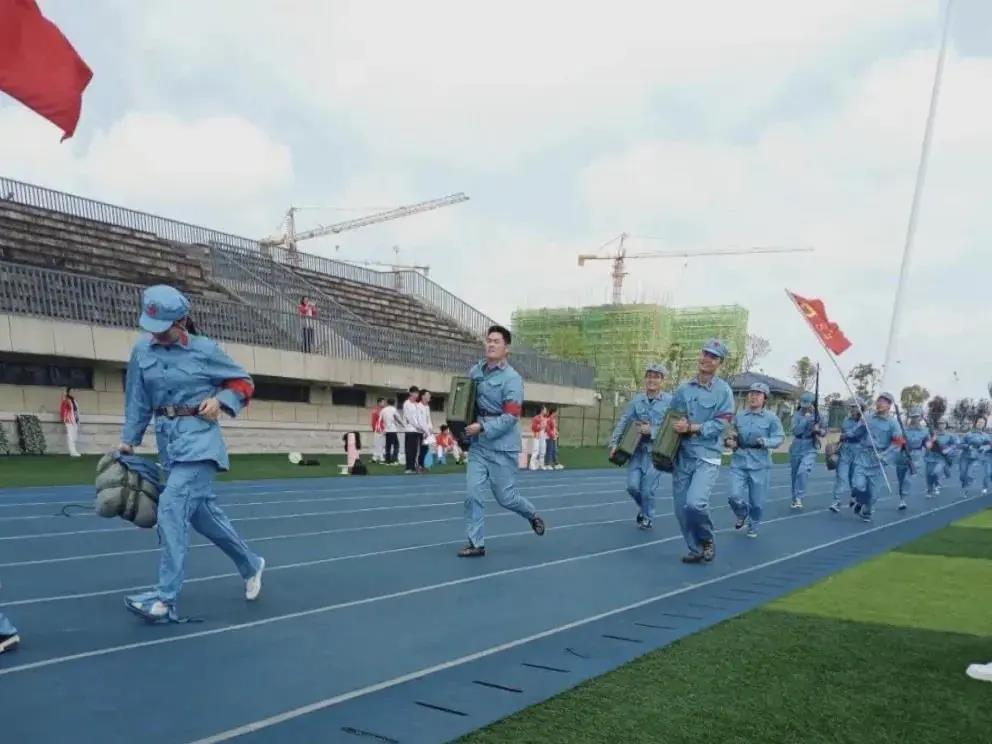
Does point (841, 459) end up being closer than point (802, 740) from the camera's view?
No

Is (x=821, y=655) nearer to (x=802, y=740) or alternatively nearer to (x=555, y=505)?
(x=802, y=740)

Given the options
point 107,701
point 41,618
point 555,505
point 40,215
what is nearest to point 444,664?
point 107,701

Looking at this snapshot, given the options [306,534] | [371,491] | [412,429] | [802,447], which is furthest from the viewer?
[412,429]

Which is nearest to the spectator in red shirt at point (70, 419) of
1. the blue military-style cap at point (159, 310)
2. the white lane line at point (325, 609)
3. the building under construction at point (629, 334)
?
the white lane line at point (325, 609)

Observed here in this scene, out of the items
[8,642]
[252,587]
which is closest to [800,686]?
[252,587]

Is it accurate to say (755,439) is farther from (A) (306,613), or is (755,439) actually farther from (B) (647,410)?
(A) (306,613)

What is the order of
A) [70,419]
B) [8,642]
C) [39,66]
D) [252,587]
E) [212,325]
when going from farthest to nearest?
1. [212,325]
2. [70,419]
3. [252,587]
4. [39,66]
5. [8,642]

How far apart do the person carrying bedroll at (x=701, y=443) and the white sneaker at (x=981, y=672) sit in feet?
11.7

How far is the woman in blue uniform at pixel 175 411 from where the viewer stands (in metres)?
5.54

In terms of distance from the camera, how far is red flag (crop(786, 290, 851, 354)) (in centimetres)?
1675

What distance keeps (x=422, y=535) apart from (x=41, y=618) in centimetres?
507

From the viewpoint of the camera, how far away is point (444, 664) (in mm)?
4859

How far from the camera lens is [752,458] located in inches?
465

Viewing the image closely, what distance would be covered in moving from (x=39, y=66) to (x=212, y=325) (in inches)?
777
